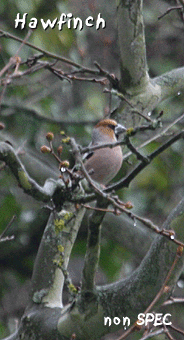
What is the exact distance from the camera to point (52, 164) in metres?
6.12

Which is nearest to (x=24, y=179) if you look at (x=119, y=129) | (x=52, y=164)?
(x=119, y=129)

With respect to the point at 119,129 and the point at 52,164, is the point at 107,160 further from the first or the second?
the point at 52,164

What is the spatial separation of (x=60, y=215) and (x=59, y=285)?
423 millimetres

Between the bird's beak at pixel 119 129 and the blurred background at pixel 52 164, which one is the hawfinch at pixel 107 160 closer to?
the bird's beak at pixel 119 129

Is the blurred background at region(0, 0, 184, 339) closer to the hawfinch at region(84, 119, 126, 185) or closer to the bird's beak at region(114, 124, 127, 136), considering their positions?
the hawfinch at region(84, 119, 126, 185)

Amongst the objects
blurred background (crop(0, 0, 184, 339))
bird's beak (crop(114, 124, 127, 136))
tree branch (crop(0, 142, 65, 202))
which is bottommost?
blurred background (crop(0, 0, 184, 339))

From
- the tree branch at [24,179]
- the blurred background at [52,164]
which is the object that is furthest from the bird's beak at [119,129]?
the tree branch at [24,179]

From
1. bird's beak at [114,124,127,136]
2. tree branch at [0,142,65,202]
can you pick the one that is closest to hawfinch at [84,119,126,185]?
bird's beak at [114,124,127,136]

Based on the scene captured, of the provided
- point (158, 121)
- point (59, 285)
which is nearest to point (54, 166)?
point (59, 285)

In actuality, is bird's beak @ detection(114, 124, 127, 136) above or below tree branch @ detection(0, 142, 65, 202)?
below

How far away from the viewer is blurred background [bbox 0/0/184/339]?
17.5ft

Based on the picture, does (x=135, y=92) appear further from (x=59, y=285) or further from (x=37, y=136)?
(x=37, y=136)

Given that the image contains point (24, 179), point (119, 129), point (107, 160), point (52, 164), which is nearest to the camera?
point (24, 179)

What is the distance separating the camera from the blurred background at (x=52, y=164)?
5.32 m
